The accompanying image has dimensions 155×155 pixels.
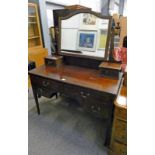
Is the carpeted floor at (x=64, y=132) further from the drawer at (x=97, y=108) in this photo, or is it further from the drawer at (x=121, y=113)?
the drawer at (x=121, y=113)

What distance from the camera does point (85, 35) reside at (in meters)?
1.52

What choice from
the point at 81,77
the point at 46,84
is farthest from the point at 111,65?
the point at 46,84

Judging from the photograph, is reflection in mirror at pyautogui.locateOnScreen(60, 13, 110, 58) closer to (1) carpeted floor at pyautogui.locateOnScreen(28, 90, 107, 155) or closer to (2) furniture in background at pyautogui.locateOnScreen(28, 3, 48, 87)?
(1) carpeted floor at pyautogui.locateOnScreen(28, 90, 107, 155)

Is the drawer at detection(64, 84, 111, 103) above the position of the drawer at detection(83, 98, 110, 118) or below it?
above

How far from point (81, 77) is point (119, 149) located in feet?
2.52

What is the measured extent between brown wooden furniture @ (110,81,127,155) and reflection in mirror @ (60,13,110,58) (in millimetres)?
538

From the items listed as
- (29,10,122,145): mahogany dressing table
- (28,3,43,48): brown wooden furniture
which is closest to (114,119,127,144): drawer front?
(29,10,122,145): mahogany dressing table

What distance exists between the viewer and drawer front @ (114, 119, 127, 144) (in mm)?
1094

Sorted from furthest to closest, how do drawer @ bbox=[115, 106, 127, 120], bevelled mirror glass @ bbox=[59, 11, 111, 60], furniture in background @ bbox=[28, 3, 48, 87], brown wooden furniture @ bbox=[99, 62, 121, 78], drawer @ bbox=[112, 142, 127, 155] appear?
1. furniture in background @ bbox=[28, 3, 48, 87]
2. bevelled mirror glass @ bbox=[59, 11, 111, 60]
3. brown wooden furniture @ bbox=[99, 62, 121, 78]
4. drawer @ bbox=[112, 142, 127, 155]
5. drawer @ bbox=[115, 106, 127, 120]

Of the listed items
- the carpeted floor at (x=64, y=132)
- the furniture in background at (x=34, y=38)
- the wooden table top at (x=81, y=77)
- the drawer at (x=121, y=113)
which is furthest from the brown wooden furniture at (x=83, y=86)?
the furniture in background at (x=34, y=38)
